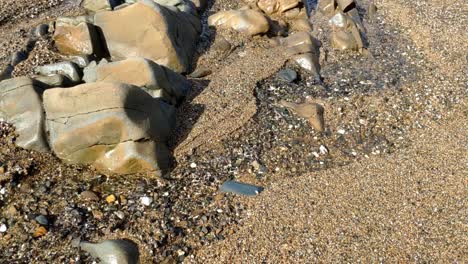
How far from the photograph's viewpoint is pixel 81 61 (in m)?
6.72

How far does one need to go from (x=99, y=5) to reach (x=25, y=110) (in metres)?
2.98

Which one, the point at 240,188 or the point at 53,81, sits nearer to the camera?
the point at 240,188

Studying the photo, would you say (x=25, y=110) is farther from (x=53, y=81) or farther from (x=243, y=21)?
(x=243, y=21)

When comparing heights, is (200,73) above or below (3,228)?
below

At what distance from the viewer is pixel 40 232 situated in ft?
14.9

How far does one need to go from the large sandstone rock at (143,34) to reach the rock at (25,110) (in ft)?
5.31

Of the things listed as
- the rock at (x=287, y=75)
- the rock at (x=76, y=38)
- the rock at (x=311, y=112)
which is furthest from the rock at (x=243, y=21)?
the rock at (x=76, y=38)

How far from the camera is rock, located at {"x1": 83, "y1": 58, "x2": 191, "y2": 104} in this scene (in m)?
5.86

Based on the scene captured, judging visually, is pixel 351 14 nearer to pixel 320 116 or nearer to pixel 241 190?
pixel 320 116

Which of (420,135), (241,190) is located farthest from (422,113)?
(241,190)

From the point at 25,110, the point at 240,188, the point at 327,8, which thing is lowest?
the point at 327,8

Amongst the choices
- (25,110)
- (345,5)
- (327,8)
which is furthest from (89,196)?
(345,5)

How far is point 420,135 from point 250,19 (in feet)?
11.0

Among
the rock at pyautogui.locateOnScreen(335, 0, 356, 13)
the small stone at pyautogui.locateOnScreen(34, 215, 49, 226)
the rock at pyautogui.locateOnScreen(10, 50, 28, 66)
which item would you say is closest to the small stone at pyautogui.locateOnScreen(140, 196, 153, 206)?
the small stone at pyautogui.locateOnScreen(34, 215, 49, 226)
